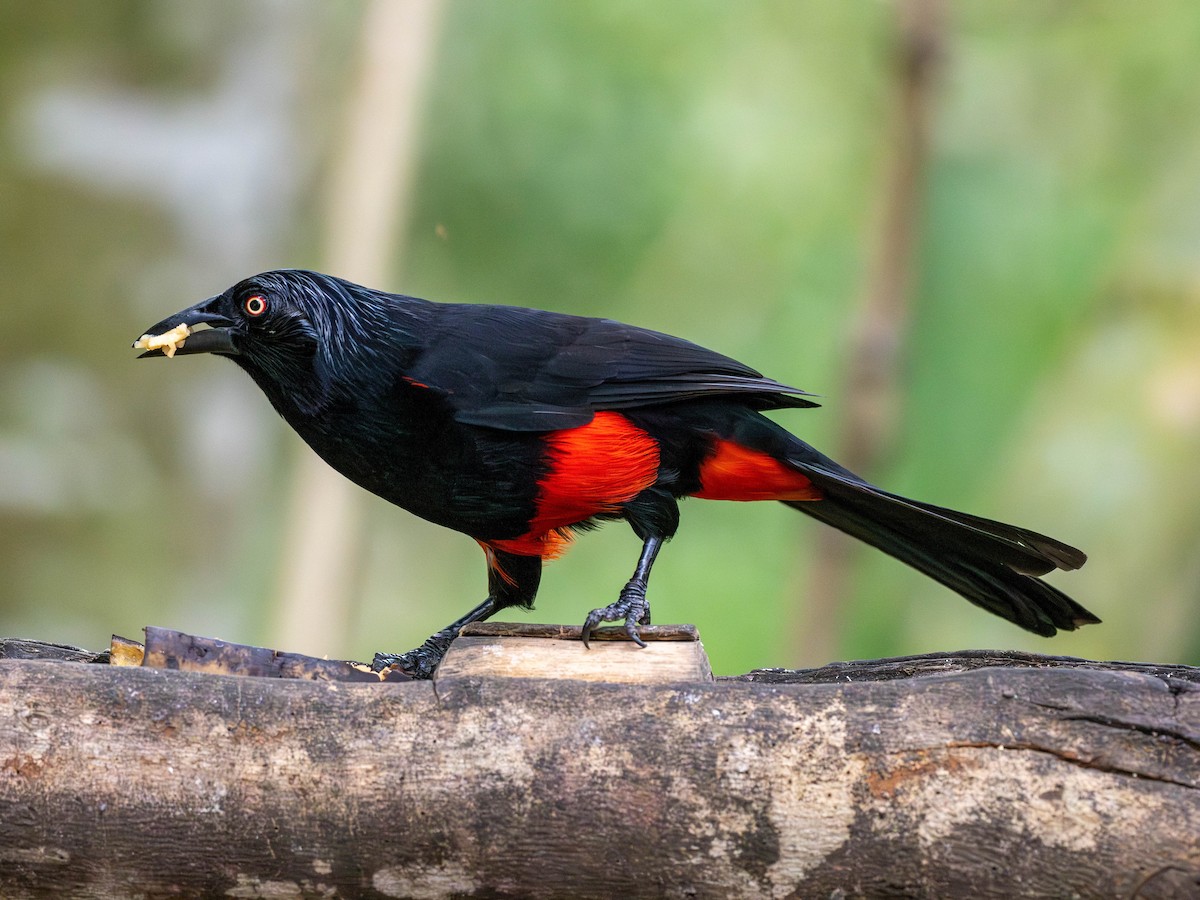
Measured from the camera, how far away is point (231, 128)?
22.8 feet

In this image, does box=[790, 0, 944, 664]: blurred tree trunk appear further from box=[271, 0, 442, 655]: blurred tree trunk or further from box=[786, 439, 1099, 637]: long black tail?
box=[786, 439, 1099, 637]: long black tail

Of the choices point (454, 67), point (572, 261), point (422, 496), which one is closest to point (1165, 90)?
point (572, 261)

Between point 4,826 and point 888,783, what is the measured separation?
5.10 ft

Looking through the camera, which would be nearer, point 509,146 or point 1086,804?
point 1086,804

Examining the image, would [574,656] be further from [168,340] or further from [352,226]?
[352,226]

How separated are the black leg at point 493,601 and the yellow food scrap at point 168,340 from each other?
106cm

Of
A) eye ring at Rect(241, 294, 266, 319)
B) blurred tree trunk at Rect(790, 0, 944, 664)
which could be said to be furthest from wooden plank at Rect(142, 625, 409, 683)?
blurred tree trunk at Rect(790, 0, 944, 664)

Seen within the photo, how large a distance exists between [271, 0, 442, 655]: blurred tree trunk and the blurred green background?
72 mm

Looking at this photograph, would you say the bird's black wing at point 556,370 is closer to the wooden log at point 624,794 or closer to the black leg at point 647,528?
the black leg at point 647,528

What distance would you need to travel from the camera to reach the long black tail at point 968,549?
137 inches

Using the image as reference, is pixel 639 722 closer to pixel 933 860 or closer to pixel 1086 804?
pixel 933 860

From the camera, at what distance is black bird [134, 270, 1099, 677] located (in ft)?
10.7

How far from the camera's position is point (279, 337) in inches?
128

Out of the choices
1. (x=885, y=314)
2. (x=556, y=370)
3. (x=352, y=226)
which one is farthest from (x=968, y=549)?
(x=352, y=226)
